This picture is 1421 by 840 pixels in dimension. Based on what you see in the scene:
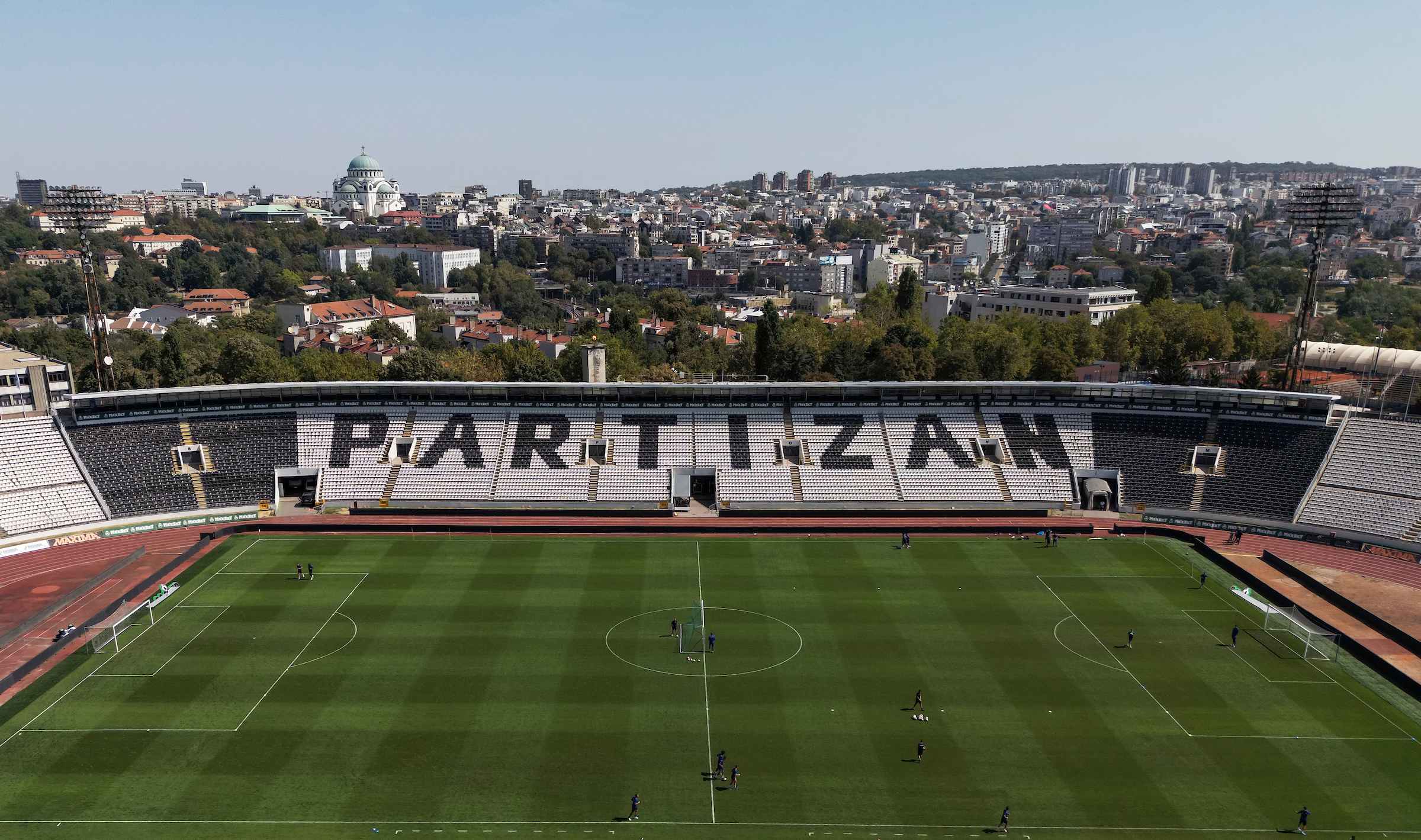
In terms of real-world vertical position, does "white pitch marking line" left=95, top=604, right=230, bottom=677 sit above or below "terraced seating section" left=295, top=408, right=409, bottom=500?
below

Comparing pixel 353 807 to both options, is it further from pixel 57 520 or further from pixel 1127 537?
pixel 1127 537

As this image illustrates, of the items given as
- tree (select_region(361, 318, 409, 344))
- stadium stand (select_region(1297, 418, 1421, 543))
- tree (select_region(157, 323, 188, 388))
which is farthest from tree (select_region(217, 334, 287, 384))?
stadium stand (select_region(1297, 418, 1421, 543))

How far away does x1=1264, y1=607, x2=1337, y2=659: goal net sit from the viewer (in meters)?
33.9

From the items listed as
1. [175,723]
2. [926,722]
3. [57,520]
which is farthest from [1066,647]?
[57,520]

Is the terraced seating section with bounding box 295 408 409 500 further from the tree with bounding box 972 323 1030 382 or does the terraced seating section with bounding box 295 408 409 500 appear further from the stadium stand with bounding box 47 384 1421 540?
the tree with bounding box 972 323 1030 382

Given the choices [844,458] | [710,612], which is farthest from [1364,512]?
[710,612]

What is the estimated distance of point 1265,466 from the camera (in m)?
50.4

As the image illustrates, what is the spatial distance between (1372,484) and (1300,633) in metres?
17.9

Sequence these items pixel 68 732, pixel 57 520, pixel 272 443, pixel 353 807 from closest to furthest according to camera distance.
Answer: pixel 353 807
pixel 68 732
pixel 57 520
pixel 272 443

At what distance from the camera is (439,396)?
2144 inches

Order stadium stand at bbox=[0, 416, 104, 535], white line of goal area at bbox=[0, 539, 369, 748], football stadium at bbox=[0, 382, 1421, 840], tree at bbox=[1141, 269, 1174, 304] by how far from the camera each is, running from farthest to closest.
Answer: tree at bbox=[1141, 269, 1174, 304], stadium stand at bbox=[0, 416, 104, 535], white line of goal area at bbox=[0, 539, 369, 748], football stadium at bbox=[0, 382, 1421, 840]

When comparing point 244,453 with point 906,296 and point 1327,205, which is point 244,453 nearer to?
point 1327,205

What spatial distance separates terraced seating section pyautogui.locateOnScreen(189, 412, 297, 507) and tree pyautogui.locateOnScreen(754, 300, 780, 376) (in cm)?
4175

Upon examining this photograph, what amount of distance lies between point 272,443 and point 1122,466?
1977 inches
